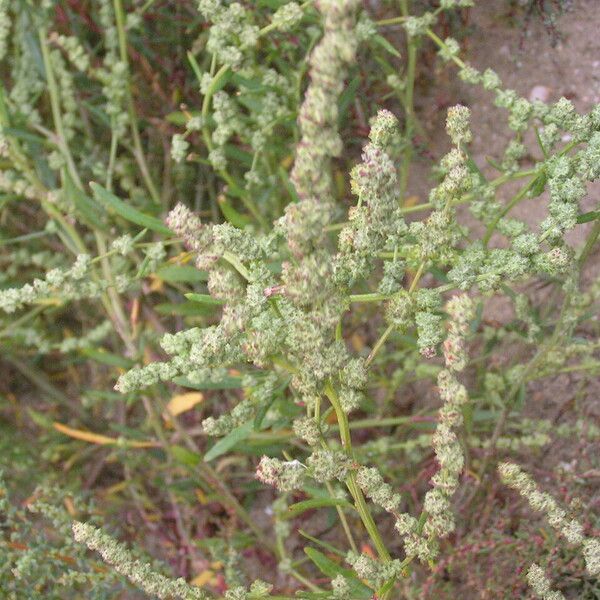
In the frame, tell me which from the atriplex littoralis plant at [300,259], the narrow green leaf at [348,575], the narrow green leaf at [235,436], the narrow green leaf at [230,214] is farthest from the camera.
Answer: the narrow green leaf at [230,214]

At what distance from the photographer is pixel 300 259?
78 centimetres

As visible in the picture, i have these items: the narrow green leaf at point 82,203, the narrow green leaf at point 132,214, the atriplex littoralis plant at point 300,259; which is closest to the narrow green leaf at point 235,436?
the atriplex littoralis plant at point 300,259

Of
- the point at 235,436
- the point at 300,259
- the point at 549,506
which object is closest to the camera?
the point at 300,259

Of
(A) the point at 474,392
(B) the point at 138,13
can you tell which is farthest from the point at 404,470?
(B) the point at 138,13

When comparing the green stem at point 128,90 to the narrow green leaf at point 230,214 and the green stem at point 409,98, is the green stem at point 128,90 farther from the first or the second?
the green stem at point 409,98

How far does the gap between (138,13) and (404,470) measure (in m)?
0.91

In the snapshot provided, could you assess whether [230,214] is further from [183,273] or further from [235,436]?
[235,436]

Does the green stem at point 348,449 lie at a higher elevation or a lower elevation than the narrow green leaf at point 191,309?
lower

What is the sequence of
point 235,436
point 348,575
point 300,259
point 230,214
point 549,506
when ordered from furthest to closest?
point 230,214 → point 235,436 → point 348,575 → point 549,506 → point 300,259

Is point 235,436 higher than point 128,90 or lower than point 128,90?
lower

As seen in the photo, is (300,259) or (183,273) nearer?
(300,259)

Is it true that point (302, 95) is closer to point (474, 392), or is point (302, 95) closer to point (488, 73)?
point (488, 73)

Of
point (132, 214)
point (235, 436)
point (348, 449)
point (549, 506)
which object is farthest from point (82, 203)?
point (549, 506)

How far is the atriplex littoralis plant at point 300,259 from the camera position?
0.87m
